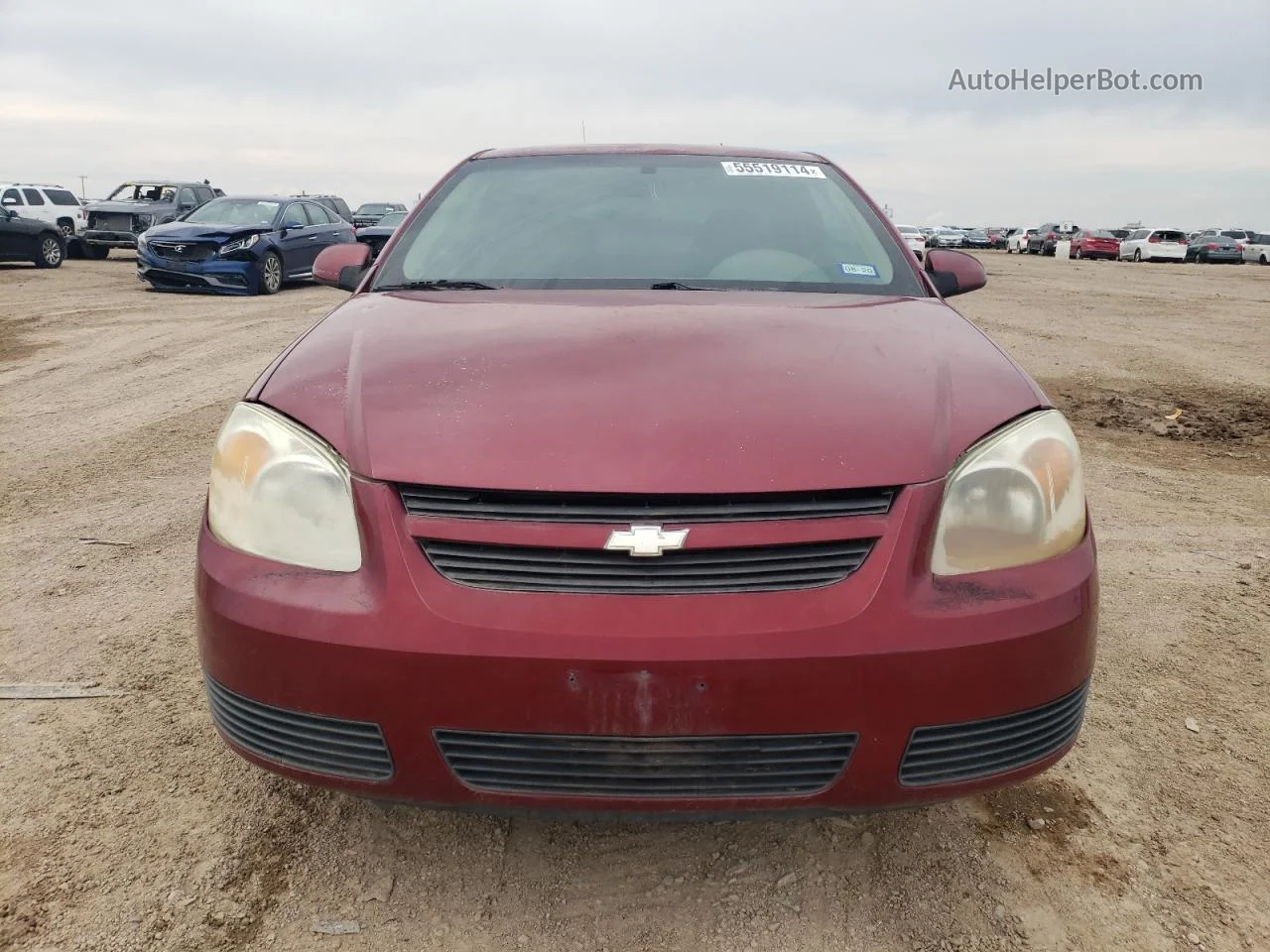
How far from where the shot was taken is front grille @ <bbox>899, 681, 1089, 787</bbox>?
5.06 feet

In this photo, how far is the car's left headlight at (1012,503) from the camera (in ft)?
5.21

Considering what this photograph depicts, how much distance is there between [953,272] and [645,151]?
107cm

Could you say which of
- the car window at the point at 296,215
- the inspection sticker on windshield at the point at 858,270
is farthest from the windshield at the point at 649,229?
the car window at the point at 296,215

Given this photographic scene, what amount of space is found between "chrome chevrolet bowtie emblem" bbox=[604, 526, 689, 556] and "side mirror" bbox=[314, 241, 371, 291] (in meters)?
1.95

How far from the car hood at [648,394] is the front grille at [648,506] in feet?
0.07

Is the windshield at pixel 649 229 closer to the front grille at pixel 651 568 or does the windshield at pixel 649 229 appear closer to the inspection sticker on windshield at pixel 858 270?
the inspection sticker on windshield at pixel 858 270

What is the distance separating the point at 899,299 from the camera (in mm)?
2395

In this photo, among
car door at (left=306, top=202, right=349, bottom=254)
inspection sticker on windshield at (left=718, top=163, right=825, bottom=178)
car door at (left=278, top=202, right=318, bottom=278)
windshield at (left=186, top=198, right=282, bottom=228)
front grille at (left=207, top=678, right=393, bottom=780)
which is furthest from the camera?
car door at (left=306, top=202, right=349, bottom=254)

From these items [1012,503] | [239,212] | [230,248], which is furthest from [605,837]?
[239,212]

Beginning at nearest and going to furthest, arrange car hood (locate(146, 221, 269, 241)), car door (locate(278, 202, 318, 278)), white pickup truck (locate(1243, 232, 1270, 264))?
car hood (locate(146, 221, 269, 241)), car door (locate(278, 202, 318, 278)), white pickup truck (locate(1243, 232, 1270, 264))

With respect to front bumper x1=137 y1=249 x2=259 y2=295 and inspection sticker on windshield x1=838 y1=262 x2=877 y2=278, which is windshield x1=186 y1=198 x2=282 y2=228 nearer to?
front bumper x1=137 y1=249 x2=259 y2=295

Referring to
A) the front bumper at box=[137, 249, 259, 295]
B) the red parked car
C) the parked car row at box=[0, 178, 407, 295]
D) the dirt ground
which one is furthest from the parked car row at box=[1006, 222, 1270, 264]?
the dirt ground

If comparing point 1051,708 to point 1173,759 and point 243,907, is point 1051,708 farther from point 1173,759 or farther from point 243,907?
point 243,907

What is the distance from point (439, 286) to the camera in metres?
2.50
